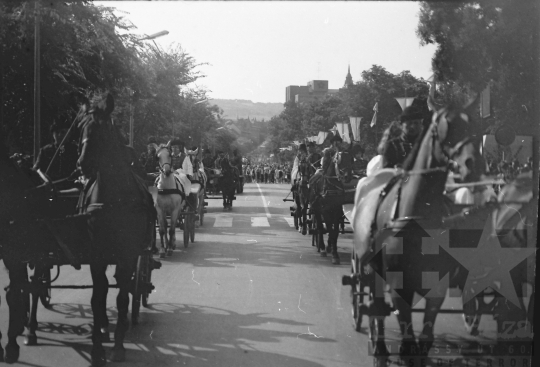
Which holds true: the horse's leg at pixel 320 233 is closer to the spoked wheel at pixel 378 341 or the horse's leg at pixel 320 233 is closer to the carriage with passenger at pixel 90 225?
the carriage with passenger at pixel 90 225

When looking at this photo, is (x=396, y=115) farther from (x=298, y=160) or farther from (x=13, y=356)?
(x=298, y=160)

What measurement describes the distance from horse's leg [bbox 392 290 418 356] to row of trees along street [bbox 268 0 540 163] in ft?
5.03

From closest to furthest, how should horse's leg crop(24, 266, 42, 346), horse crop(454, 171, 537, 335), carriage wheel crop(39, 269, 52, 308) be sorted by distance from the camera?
horse crop(454, 171, 537, 335), horse's leg crop(24, 266, 42, 346), carriage wheel crop(39, 269, 52, 308)

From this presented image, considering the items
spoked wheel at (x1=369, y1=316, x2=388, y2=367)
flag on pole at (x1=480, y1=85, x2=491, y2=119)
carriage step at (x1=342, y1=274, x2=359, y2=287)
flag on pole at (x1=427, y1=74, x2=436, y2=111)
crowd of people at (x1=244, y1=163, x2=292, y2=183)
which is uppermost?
flag on pole at (x1=427, y1=74, x2=436, y2=111)

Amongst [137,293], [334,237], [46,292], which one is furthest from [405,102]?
[334,237]

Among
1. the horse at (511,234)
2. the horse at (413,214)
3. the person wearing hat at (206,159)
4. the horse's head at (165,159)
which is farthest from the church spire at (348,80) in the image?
the person wearing hat at (206,159)

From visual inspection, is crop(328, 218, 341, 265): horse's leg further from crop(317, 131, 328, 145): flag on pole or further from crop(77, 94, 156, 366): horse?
crop(77, 94, 156, 366): horse

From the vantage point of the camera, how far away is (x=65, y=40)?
1002cm

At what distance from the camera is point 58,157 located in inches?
345

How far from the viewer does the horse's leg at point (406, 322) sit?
647 cm

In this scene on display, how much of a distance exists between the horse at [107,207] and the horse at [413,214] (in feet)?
8.30

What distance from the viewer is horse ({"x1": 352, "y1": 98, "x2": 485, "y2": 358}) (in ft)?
19.0

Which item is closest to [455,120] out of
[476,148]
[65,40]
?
[476,148]

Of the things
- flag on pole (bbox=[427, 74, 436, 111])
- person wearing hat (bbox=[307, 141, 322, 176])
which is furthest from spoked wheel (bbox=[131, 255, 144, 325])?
person wearing hat (bbox=[307, 141, 322, 176])
